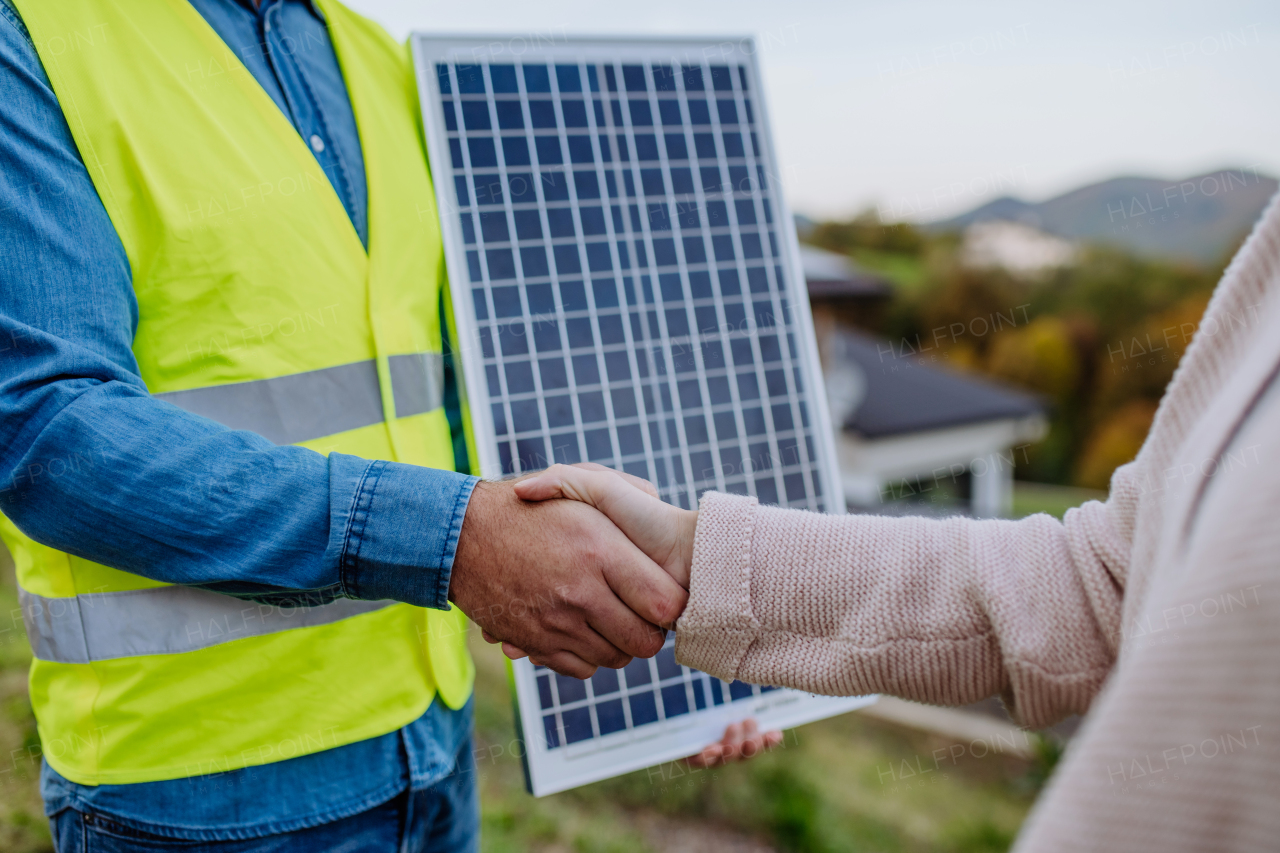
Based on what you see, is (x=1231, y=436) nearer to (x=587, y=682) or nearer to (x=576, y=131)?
(x=587, y=682)

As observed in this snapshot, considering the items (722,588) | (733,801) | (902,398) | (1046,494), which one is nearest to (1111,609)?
(722,588)

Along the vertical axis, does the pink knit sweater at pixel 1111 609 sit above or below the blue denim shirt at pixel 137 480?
below

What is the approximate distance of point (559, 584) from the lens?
51.2 inches

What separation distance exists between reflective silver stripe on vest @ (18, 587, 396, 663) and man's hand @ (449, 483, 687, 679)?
358 mm

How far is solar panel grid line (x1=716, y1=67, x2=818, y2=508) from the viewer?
169cm

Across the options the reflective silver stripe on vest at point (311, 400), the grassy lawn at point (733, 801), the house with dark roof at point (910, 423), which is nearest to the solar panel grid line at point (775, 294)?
the reflective silver stripe on vest at point (311, 400)

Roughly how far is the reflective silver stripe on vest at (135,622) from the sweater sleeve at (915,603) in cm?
73

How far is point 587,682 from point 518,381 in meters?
0.61

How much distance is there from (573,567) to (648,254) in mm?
698

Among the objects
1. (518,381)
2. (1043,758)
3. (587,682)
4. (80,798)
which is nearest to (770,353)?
(518,381)

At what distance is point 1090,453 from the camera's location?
2930 cm

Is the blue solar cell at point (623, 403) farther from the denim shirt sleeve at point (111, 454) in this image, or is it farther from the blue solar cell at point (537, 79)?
the blue solar cell at point (537, 79)

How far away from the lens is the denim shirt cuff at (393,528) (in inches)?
46.7

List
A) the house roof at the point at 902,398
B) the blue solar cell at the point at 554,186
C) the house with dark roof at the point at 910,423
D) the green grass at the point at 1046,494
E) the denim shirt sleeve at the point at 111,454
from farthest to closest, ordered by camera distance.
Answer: the green grass at the point at 1046,494
the house roof at the point at 902,398
the house with dark roof at the point at 910,423
the blue solar cell at the point at 554,186
the denim shirt sleeve at the point at 111,454
